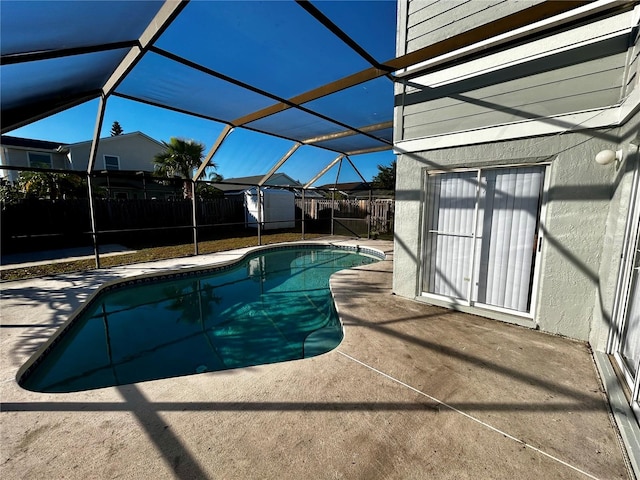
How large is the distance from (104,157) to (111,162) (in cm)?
35

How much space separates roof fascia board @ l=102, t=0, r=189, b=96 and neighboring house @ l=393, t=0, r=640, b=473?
2.90m

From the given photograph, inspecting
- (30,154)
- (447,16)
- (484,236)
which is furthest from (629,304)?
(30,154)

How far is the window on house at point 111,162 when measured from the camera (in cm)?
1387

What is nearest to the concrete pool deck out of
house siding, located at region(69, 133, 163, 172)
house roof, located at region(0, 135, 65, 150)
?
house siding, located at region(69, 133, 163, 172)

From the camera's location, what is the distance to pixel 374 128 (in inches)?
284

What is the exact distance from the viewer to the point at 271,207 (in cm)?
1462

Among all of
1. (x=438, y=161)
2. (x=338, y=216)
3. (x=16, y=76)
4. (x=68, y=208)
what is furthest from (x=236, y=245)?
(x=438, y=161)

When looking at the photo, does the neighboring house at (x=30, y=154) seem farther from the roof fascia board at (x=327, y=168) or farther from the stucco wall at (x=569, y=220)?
the stucco wall at (x=569, y=220)

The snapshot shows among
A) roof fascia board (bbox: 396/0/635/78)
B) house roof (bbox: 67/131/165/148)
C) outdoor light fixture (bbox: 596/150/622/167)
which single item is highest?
house roof (bbox: 67/131/165/148)

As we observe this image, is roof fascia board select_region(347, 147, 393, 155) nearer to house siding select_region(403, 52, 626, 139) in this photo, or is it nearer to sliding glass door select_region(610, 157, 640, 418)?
house siding select_region(403, 52, 626, 139)

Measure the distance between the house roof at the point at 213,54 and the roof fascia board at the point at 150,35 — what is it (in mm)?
12

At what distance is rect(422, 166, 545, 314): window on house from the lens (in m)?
3.26

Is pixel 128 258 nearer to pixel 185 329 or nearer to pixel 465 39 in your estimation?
pixel 185 329

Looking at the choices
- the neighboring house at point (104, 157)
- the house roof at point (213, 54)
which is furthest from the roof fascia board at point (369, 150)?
the neighboring house at point (104, 157)
